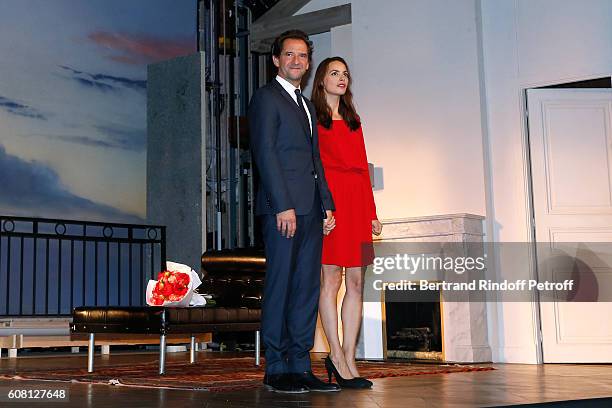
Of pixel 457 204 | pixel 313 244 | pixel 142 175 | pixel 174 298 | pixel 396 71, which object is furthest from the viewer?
pixel 142 175

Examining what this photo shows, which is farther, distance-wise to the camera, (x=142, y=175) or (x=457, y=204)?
(x=142, y=175)

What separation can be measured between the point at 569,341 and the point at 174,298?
3.04m

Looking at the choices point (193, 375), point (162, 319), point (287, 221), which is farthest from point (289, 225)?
point (193, 375)

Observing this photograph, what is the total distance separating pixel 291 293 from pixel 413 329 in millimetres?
3168

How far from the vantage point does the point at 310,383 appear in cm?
312

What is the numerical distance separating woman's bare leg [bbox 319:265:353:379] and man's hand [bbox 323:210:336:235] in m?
0.20

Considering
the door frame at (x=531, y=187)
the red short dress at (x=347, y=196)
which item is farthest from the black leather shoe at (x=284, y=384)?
the door frame at (x=531, y=187)

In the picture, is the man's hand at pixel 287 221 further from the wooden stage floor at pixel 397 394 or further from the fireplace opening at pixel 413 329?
the fireplace opening at pixel 413 329

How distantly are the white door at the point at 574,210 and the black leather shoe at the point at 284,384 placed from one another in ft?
10.9

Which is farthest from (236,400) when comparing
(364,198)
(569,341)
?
(569,341)

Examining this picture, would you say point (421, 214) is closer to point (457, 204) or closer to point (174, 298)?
point (457, 204)

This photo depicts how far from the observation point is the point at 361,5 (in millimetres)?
6867

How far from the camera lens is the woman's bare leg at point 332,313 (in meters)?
3.29

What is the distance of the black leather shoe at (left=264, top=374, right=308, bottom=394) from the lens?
3.07 m
